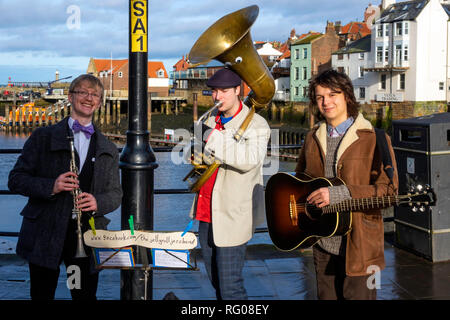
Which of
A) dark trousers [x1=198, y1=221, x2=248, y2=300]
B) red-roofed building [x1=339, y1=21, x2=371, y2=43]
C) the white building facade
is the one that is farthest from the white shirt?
red-roofed building [x1=339, y1=21, x2=371, y2=43]

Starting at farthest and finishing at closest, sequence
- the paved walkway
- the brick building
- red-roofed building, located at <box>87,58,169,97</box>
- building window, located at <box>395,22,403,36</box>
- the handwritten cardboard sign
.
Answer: red-roofed building, located at <box>87,58,169,97</box> < the brick building < building window, located at <box>395,22,403,36</box> < the paved walkway < the handwritten cardboard sign

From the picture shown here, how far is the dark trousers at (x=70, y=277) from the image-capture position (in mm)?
3111

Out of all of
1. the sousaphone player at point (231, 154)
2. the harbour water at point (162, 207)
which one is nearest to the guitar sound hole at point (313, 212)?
the sousaphone player at point (231, 154)

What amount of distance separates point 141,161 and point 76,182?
0.60 m

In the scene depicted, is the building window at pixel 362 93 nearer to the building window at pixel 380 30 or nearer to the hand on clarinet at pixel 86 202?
the building window at pixel 380 30

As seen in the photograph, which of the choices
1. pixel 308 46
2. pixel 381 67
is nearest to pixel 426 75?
pixel 381 67

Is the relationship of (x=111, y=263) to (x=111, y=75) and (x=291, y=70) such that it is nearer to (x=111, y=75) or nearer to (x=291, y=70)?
(x=291, y=70)

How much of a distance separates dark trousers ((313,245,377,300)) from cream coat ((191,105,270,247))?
45 centimetres

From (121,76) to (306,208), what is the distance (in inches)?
3323

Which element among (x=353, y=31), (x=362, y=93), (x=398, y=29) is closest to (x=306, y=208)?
(x=398, y=29)

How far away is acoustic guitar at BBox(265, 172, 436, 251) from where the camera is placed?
9.72ft

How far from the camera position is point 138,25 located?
3463mm

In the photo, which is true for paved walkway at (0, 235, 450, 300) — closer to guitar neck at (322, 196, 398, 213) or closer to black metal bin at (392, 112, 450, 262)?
black metal bin at (392, 112, 450, 262)

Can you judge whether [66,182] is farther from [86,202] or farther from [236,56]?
[236,56]
